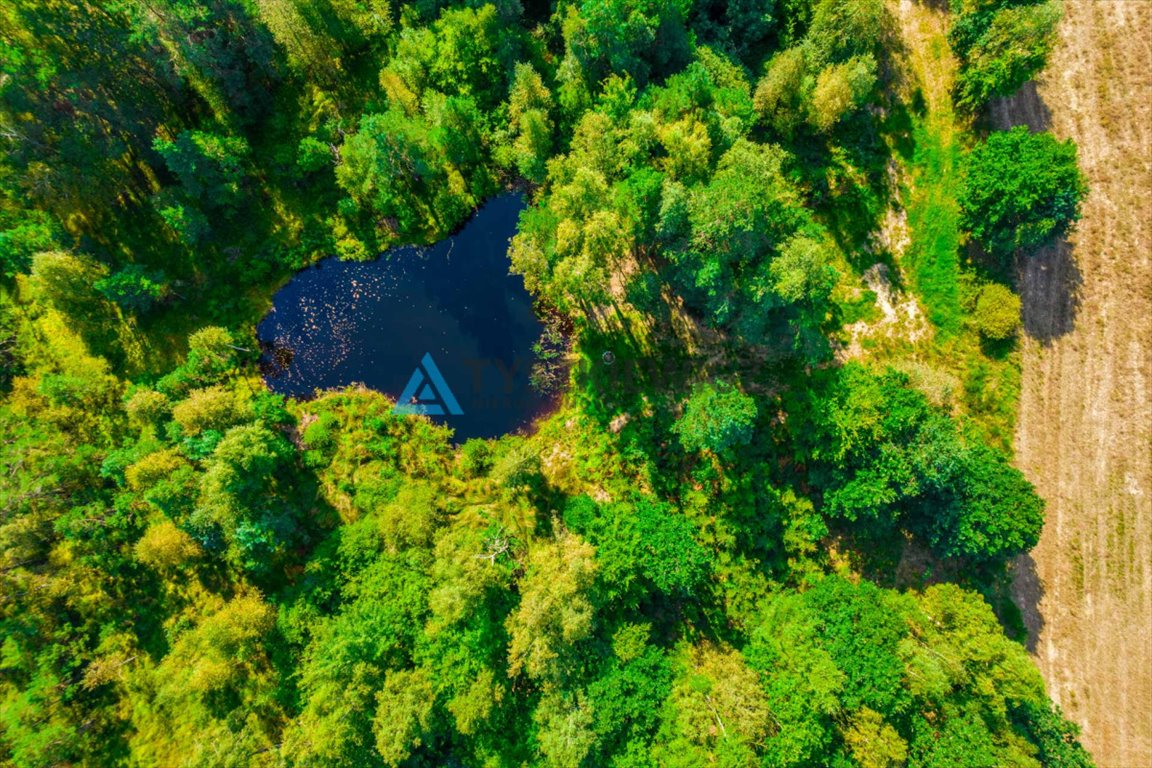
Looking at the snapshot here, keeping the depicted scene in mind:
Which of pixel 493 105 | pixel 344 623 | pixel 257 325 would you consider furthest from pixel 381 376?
pixel 493 105

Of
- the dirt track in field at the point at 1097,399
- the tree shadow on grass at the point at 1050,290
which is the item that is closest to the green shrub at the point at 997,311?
the tree shadow on grass at the point at 1050,290

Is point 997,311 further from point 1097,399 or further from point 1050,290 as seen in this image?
point 1097,399

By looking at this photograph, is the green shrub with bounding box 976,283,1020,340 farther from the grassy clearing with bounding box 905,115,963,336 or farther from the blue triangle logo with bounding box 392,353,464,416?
the blue triangle logo with bounding box 392,353,464,416

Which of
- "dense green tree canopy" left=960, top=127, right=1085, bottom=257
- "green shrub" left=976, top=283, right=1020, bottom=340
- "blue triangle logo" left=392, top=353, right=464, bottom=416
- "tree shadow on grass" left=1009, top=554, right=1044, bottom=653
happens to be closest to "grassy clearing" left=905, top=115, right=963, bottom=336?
"green shrub" left=976, top=283, right=1020, bottom=340

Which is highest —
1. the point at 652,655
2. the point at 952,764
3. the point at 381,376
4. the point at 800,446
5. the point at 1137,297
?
the point at 381,376

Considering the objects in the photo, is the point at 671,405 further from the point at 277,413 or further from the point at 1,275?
the point at 1,275

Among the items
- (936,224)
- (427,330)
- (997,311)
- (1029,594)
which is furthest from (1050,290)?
(427,330)
